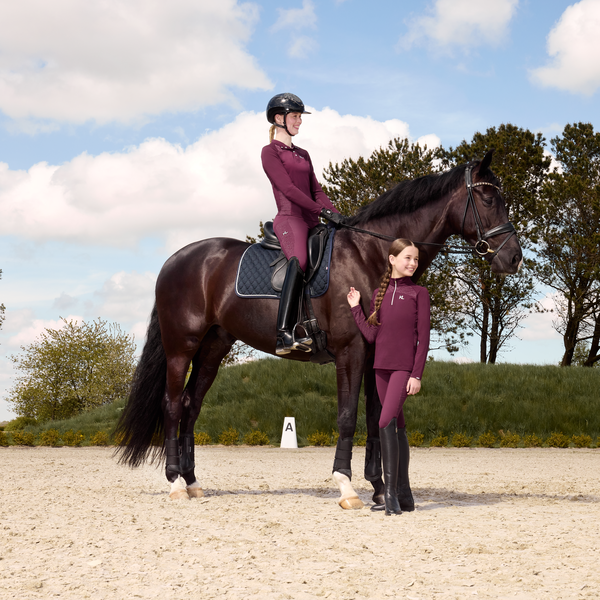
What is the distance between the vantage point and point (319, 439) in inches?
551

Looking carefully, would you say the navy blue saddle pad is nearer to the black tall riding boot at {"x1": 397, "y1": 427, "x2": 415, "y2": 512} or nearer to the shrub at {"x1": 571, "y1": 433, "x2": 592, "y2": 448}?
the black tall riding boot at {"x1": 397, "y1": 427, "x2": 415, "y2": 512}

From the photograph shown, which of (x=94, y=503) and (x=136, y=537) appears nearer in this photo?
(x=136, y=537)

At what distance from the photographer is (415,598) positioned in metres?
3.44

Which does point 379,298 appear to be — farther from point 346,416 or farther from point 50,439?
point 50,439

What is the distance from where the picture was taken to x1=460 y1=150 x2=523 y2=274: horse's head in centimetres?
586

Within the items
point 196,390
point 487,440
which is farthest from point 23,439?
point 487,440

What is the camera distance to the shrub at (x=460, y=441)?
46.6ft

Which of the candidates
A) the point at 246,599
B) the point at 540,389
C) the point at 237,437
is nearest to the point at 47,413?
the point at 237,437

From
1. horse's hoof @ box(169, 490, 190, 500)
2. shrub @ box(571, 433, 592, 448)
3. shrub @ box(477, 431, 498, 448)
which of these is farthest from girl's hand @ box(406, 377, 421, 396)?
shrub @ box(571, 433, 592, 448)

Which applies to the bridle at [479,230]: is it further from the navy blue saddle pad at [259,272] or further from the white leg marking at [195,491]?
the white leg marking at [195,491]

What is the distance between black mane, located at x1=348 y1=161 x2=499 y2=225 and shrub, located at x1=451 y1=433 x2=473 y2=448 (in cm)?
902

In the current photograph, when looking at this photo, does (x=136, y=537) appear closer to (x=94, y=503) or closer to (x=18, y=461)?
(x=94, y=503)

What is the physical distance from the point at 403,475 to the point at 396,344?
1192 mm

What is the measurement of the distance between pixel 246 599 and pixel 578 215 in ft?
94.1
